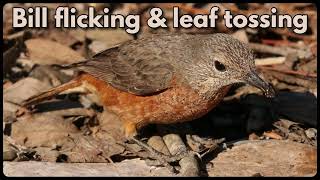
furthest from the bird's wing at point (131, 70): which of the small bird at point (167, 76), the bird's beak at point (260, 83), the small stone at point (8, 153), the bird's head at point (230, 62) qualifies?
the small stone at point (8, 153)

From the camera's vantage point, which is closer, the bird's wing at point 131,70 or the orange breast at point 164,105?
the orange breast at point 164,105

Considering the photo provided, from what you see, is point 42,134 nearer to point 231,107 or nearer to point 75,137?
point 75,137

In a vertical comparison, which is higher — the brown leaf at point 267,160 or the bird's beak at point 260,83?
the bird's beak at point 260,83

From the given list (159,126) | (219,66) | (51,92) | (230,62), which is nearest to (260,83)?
(230,62)

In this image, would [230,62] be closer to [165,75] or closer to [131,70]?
[165,75]

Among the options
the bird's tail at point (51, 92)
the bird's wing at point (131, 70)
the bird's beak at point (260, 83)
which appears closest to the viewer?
the bird's beak at point (260, 83)

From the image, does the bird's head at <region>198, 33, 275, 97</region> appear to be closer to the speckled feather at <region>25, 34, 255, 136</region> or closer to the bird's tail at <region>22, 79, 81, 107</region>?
the speckled feather at <region>25, 34, 255, 136</region>

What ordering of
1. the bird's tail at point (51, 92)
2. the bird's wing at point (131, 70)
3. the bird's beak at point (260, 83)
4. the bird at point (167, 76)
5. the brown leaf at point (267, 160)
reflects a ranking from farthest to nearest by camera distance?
the bird's tail at point (51, 92)
the bird's wing at point (131, 70)
the brown leaf at point (267, 160)
the bird at point (167, 76)
the bird's beak at point (260, 83)

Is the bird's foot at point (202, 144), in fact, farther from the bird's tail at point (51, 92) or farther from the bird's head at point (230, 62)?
the bird's tail at point (51, 92)

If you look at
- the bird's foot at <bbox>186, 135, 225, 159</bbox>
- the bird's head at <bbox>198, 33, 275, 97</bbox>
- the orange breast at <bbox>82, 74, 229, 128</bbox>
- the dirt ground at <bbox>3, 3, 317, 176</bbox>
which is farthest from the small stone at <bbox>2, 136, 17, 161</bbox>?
the bird's head at <bbox>198, 33, 275, 97</bbox>
